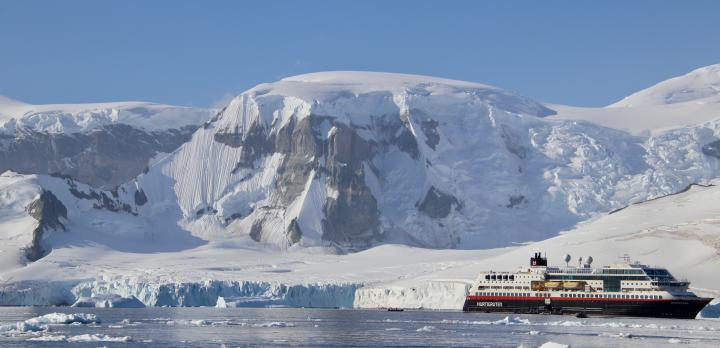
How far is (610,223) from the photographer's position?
173000mm

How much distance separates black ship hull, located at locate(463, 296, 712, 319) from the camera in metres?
121

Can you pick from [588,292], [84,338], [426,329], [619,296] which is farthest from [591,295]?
[84,338]

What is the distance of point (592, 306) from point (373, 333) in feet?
118

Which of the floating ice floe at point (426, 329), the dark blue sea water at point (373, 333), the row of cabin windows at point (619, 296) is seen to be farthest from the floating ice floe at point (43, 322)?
the row of cabin windows at point (619, 296)

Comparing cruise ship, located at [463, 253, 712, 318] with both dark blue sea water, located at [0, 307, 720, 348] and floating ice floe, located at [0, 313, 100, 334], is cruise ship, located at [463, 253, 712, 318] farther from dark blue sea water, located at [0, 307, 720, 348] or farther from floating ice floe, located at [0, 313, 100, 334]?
floating ice floe, located at [0, 313, 100, 334]

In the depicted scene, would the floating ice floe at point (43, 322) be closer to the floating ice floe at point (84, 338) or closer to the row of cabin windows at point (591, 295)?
the floating ice floe at point (84, 338)

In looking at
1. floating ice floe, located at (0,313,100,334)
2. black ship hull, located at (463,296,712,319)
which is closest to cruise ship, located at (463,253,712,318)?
black ship hull, located at (463,296,712,319)

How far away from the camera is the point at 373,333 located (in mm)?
97375

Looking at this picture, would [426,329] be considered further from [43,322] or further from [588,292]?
[43,322]

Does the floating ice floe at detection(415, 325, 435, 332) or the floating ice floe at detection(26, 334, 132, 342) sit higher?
the floating ice floe at detection(415, 325, 435, 332)

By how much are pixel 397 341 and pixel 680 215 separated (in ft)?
280

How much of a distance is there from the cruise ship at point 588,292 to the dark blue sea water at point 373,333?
201 inches

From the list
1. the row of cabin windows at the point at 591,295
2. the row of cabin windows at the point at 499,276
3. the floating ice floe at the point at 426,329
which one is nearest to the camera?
the floating ice floe at the point at 426,329

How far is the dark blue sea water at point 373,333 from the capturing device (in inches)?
3342
